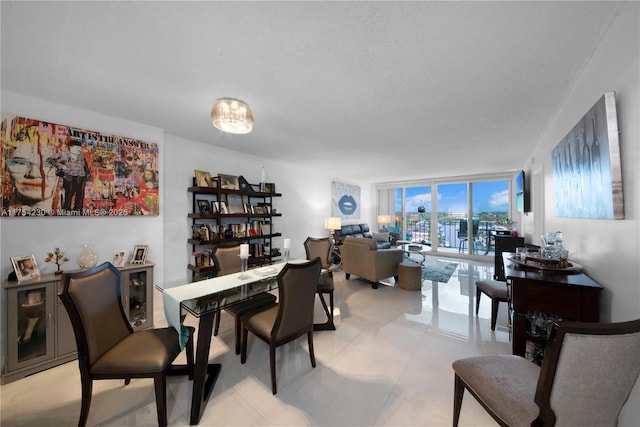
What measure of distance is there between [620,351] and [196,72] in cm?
272

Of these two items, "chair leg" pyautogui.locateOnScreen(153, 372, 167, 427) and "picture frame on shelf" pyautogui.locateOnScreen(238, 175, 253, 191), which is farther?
"picture frame on shelf" pyautogui.locateOnScreen(238, 175, 253, 191)

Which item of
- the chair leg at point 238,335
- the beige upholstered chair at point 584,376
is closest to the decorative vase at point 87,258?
the chair leg at point 238,335

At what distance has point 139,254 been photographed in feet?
8.26

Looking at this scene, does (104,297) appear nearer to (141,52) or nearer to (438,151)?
(141,52)

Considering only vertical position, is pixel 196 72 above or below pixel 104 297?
above

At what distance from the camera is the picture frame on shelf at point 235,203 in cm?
363

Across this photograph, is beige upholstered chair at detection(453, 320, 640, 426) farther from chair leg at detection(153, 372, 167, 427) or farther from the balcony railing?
the balcony railing

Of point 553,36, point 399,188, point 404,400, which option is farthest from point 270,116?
point 399,188

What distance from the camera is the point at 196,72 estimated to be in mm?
1666

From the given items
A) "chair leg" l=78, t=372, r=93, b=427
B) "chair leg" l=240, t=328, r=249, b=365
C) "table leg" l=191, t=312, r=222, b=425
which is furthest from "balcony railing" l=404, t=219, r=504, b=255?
"chair leg" l=78, t=372, r=93, b=427

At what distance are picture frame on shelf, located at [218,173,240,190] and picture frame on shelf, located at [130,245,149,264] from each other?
130 cm

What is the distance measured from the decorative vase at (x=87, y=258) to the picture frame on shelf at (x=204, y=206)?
1.27 metres

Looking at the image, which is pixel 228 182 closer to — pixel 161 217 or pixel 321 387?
pixel 161 217

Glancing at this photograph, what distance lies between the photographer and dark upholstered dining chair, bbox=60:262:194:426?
4.19ft
